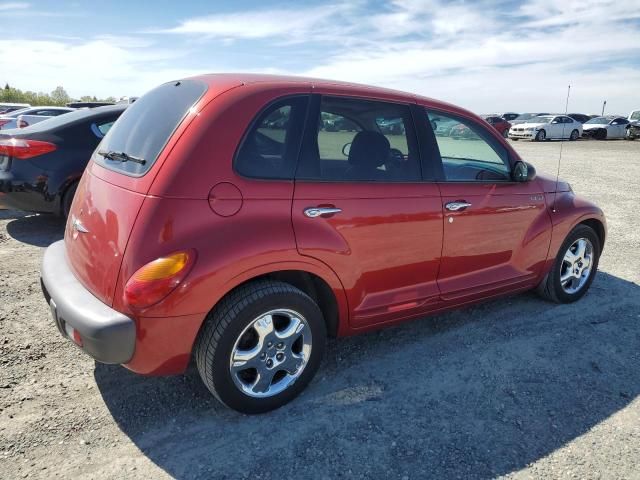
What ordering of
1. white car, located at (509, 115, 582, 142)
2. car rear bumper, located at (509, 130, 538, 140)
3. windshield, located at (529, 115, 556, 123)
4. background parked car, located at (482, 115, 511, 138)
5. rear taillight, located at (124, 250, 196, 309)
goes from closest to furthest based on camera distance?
rear taillight, located at (124, 250, 196, 309) → white car, located at (509, 115, 582, 142) → car rear bumper, located at (509, 130, 538, 140) → windshield, located at (529, 115, 556, 123) → background parked car, located at (482, 115, 511, 138)

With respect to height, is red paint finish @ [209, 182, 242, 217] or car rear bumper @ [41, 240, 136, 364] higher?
red paint finish @ [209, 182, 242, 217]

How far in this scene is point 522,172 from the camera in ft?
12.2

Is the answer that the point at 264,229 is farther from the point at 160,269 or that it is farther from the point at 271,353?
the point at 271,353

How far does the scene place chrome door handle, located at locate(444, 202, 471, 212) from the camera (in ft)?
10.6

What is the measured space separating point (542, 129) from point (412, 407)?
98.8 ft

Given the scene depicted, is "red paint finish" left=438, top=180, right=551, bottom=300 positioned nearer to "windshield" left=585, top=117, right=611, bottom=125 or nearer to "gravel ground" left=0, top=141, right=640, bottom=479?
"gravel ground" left=0, top=141, right=640, bottom=479

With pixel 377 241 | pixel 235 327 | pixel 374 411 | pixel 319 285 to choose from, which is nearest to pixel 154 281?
pixel 235 327

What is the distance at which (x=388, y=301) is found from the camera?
312 cm

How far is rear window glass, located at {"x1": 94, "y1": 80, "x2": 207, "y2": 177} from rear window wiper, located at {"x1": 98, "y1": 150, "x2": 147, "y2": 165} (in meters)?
0.01

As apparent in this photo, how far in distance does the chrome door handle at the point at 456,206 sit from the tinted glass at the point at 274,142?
3.81 ft

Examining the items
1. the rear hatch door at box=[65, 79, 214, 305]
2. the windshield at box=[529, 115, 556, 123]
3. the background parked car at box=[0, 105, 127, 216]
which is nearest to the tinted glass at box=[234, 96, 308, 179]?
the rear hatch door at box=[65, 79, 214, 305]

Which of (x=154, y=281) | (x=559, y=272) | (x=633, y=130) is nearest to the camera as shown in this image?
(x=154, y=281)

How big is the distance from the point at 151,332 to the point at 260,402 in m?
0.76

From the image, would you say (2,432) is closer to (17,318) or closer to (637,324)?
(17,318)
